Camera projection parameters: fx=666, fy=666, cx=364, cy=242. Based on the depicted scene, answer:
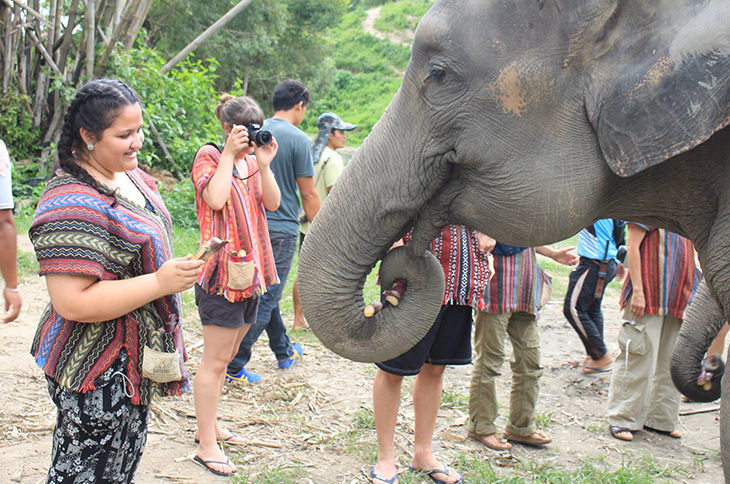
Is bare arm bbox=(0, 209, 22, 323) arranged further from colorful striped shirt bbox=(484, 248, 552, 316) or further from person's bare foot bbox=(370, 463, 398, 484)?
colorful striped shirt bbox=(484, 248, 552, 316)

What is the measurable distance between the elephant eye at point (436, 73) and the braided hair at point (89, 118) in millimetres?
1163

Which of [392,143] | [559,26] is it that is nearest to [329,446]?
[392,143]

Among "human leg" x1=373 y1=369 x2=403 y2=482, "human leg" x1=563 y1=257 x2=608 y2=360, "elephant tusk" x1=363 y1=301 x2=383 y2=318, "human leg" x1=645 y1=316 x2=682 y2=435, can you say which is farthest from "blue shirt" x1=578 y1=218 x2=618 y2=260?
"elephant tusk" x1=363 y1=301 x2=383 y2=318

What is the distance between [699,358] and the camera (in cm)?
255

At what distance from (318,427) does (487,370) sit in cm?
117

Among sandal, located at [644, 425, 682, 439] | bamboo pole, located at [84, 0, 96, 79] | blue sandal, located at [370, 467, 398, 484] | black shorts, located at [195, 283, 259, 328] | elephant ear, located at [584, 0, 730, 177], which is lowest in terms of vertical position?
blue sandal, located at [370, 467, 398, 484]

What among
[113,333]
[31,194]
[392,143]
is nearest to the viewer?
[392,143]

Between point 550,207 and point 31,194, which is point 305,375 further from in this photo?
point 31,194

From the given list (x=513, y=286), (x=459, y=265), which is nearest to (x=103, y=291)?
(x=459, y=265)

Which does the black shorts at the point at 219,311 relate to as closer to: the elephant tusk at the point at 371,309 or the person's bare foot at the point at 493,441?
the elephant tusk at the point at 371,309

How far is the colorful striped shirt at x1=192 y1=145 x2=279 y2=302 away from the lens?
3.65m

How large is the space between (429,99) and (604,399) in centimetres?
428

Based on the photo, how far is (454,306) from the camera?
362cm

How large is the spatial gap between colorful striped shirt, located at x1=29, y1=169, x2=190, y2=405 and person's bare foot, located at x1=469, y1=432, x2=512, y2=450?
7.59ft
